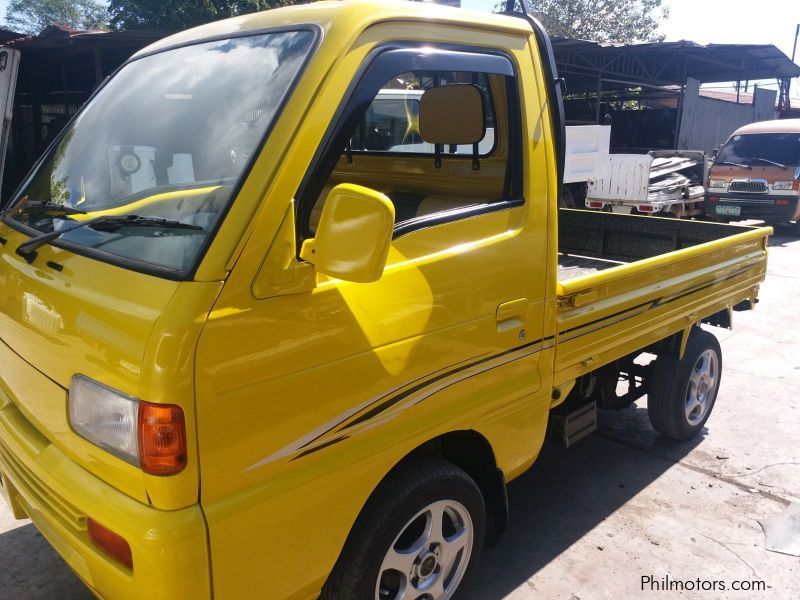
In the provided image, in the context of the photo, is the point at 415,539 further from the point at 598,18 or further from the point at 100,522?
the point at 598,18

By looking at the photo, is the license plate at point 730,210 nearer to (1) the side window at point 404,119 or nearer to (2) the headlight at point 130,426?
(1) the side window at point 404,119

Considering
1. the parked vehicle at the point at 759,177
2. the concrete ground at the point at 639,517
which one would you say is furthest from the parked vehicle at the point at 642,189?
the concrete ground at the point at 639,517

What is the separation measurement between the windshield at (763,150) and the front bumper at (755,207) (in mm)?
748

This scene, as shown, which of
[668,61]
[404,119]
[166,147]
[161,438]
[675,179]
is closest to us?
[161,438]

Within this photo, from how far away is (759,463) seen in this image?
3.89 metres

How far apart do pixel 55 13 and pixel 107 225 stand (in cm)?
4586

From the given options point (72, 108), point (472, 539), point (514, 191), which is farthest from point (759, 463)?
point (72, 108)

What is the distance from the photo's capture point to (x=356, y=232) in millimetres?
1634

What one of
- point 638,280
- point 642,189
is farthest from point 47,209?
point 642,189

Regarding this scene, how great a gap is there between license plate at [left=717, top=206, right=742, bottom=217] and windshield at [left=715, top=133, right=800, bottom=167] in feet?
3.30

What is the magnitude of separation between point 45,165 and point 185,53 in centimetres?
76

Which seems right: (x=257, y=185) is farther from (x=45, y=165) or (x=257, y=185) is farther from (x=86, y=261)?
(x=45, y=165)

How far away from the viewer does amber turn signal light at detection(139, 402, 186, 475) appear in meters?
1.55

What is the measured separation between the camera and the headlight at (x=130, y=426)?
61.2 inches
